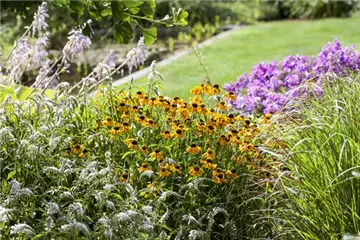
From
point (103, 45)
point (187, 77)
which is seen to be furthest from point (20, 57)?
point (103, 45)

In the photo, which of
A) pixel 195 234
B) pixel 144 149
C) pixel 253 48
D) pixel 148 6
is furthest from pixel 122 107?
pixel 253 48

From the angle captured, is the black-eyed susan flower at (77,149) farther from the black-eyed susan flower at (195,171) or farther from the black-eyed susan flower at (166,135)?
the black-eyed susan flower at (195,171)

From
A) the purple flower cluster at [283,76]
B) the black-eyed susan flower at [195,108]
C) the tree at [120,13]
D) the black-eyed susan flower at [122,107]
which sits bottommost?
the purple flower cluster at [283,76]

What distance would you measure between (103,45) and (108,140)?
27.8ft

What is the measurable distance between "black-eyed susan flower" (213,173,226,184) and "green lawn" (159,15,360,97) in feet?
14.1

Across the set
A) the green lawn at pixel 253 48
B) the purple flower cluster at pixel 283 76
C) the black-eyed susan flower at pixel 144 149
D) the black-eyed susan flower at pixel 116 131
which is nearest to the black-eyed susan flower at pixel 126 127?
the black-eyed susan flower at pixel 116 131

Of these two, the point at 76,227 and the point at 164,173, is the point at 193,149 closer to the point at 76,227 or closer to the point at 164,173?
the point at 164,173

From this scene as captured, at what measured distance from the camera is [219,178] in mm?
3686

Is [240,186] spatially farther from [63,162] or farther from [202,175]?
[63,162]

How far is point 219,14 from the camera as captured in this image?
1531 cm

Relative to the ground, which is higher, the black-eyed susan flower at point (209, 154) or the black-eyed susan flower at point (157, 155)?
the black-eyed susan flower at point (157, 155)

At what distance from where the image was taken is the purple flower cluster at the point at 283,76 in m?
5.45

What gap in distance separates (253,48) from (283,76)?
545cm

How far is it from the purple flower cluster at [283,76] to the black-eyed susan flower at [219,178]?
1.56m
